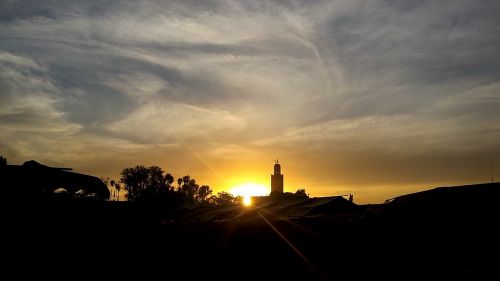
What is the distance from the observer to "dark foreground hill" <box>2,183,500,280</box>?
37.2 feet

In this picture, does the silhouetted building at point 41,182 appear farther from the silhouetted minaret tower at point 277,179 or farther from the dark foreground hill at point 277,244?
the silhouetted minaret tower at point 277,179

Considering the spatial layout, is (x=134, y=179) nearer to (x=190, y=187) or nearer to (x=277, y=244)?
(x=190, y=187)

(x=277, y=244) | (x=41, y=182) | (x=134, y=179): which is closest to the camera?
(x=41, y=182)

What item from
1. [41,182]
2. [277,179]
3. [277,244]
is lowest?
[277,244]

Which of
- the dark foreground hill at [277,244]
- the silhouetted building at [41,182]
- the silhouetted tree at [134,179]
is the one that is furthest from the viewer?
the silhouetted tree at [134,179]

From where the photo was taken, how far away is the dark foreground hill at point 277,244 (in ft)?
37.2

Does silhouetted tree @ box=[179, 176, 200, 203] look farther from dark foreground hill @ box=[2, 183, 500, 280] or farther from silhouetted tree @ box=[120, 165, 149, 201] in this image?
dark foreground hill @ box=[2, 183, 500, 280]

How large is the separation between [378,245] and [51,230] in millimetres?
10474

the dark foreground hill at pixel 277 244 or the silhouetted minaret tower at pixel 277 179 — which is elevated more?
the silhouetted minaret tower at pixel 277 179

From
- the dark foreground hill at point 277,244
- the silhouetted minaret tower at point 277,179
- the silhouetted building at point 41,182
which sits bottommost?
the dark foreground hill at point 277,244

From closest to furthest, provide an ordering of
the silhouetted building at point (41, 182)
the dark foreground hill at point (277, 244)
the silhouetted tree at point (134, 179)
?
the dark foreground hill at point (277, 244) < the silhouetted building at point (41, 182) < the silhouetted tree at point (134, 179)

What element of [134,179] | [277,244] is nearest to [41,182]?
[277,244]

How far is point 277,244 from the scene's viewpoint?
1738 centimetres

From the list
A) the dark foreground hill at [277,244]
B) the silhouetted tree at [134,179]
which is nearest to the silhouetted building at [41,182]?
the dark foreground hill at [277,244]
